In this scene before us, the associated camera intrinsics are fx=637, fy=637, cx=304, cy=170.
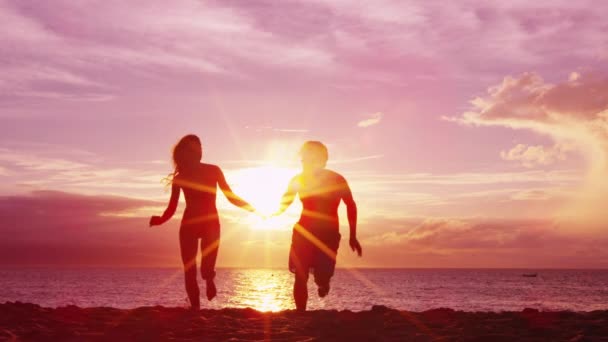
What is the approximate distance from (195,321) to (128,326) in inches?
33.1

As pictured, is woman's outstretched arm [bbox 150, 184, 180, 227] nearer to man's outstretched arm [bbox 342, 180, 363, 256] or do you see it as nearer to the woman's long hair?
the woman's long hair

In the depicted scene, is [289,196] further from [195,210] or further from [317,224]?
[195,210]

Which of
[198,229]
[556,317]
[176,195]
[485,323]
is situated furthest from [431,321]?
[176,195]

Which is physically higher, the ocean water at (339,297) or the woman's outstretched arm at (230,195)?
the woman's outstretched arm at (230,195)

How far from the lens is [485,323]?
814cm

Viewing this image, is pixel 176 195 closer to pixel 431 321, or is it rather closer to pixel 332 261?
pixel 332 261

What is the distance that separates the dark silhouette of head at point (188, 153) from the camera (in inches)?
384

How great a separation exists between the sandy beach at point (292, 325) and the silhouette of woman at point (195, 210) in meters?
0.73

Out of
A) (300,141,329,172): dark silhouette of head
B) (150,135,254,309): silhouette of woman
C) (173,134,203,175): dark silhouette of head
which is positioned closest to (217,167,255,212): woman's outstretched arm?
(150,135,254,309): silhouette of woman

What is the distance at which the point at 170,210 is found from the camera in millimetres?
10023

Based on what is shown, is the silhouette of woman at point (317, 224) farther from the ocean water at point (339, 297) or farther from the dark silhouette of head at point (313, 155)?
the ocean water at point (339, 297)

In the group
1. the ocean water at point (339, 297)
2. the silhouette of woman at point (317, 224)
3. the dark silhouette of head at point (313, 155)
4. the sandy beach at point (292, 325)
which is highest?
the dark silhouette of head at point (313, 155)

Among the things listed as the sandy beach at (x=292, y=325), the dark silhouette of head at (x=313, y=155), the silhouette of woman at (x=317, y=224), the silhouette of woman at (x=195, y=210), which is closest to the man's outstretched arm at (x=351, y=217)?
the silhouette of woman at (x=317, y=224)

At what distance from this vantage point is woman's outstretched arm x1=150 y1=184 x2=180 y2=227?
9883 mm
